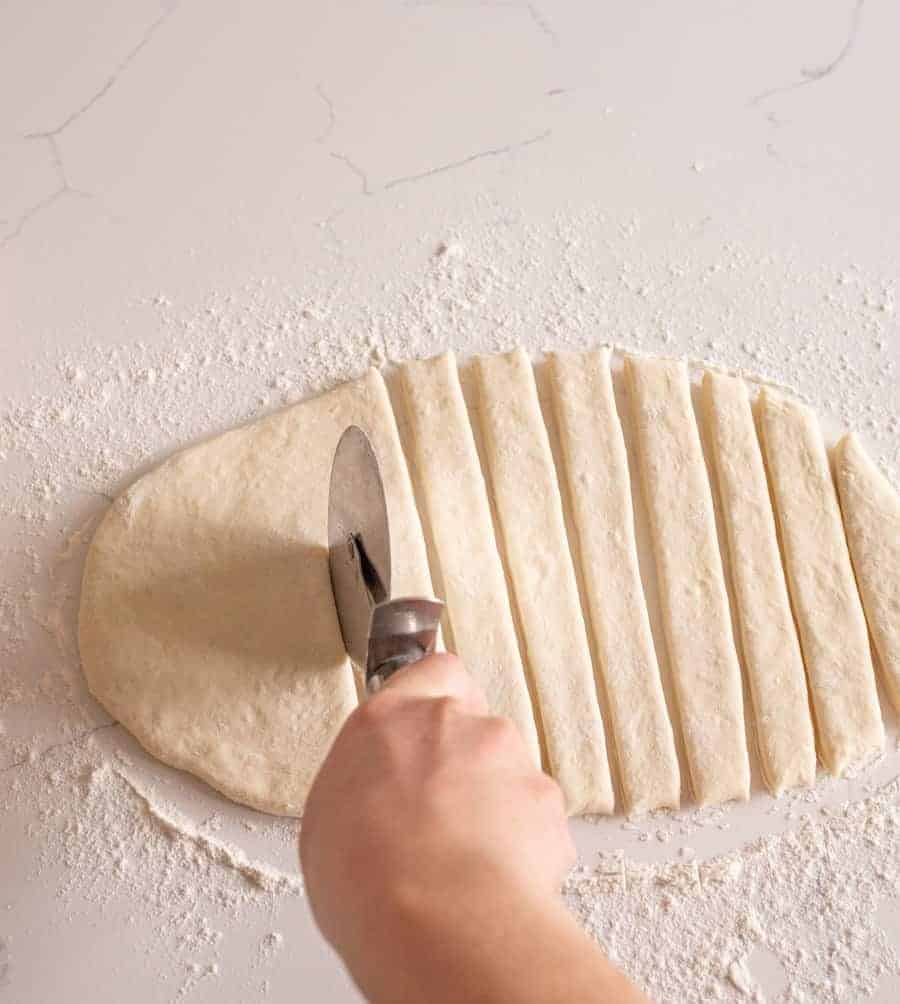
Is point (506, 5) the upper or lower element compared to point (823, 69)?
upper

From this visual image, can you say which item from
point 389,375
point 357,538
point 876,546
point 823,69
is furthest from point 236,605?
point 823,69

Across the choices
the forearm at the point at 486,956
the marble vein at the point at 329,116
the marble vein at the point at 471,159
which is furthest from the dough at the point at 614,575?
the forearm at the point at 486,956

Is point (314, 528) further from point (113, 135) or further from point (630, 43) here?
point (630, 43)

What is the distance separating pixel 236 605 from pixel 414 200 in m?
0.55

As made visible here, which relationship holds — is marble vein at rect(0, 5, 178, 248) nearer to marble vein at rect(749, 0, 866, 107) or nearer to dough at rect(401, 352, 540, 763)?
dough at rect(401, 352, 540, 763)

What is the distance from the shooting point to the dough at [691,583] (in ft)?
3.95

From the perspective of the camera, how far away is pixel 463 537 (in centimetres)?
122

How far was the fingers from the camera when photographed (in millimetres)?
730

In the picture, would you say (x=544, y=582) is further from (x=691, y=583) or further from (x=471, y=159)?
(x=471, y=159)

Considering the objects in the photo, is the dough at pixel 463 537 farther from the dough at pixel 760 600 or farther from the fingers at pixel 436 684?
the fingers at pixel 436 684

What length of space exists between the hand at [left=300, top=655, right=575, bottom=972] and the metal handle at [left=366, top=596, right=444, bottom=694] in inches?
6.4

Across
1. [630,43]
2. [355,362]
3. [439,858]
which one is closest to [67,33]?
[355,362]

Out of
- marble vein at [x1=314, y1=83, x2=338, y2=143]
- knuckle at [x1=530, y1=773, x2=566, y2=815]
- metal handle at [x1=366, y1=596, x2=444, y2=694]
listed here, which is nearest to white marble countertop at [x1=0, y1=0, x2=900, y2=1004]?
marble vein at [x1=314, y1=83, x2=338, y2=143]

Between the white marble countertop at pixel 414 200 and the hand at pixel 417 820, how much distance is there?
61cm
